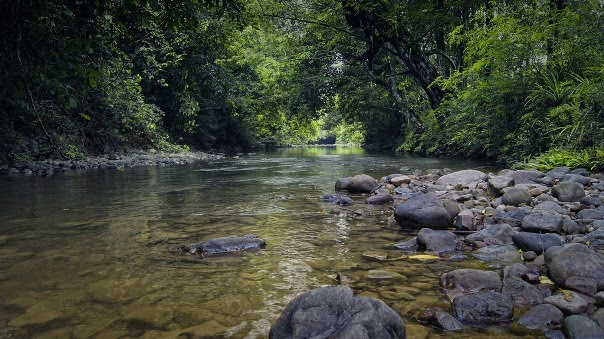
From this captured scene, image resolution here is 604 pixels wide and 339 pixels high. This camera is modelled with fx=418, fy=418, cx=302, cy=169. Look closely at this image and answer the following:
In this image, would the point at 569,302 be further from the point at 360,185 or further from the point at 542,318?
the point at 360,185

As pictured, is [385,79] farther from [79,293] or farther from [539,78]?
[79,293]

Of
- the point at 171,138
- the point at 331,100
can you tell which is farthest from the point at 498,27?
the point at 171,138

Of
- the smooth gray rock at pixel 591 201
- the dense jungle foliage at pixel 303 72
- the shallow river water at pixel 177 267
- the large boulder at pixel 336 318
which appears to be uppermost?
the dense jungle foliage at pixel 303 72

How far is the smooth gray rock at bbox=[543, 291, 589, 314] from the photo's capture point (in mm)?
2213

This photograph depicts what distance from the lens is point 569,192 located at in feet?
16.0

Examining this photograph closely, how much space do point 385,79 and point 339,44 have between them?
290 centimetres

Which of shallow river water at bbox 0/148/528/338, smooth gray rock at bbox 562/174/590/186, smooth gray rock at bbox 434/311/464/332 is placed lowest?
Result: shallow river water at bbox 0/148/528/338

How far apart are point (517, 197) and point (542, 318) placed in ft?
10.0

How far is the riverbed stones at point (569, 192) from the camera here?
15.9ft

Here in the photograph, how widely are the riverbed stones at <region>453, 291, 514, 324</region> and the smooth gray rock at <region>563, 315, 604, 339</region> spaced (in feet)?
0.96

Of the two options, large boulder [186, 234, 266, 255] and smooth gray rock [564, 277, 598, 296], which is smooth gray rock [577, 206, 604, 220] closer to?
smooth gray rock [564, 277, 598, 296]

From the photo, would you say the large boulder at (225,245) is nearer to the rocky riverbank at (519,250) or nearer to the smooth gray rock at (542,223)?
the rocky riverbank at (519,250)

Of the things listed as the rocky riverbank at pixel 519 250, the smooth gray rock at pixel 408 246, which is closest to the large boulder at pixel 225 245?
the rocky riverbank at pixel 519 250

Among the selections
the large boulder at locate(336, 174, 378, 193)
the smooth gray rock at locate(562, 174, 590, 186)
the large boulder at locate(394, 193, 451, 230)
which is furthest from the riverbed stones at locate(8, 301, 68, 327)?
the smooth gray rock at locate(562, 174, 590, 186)
